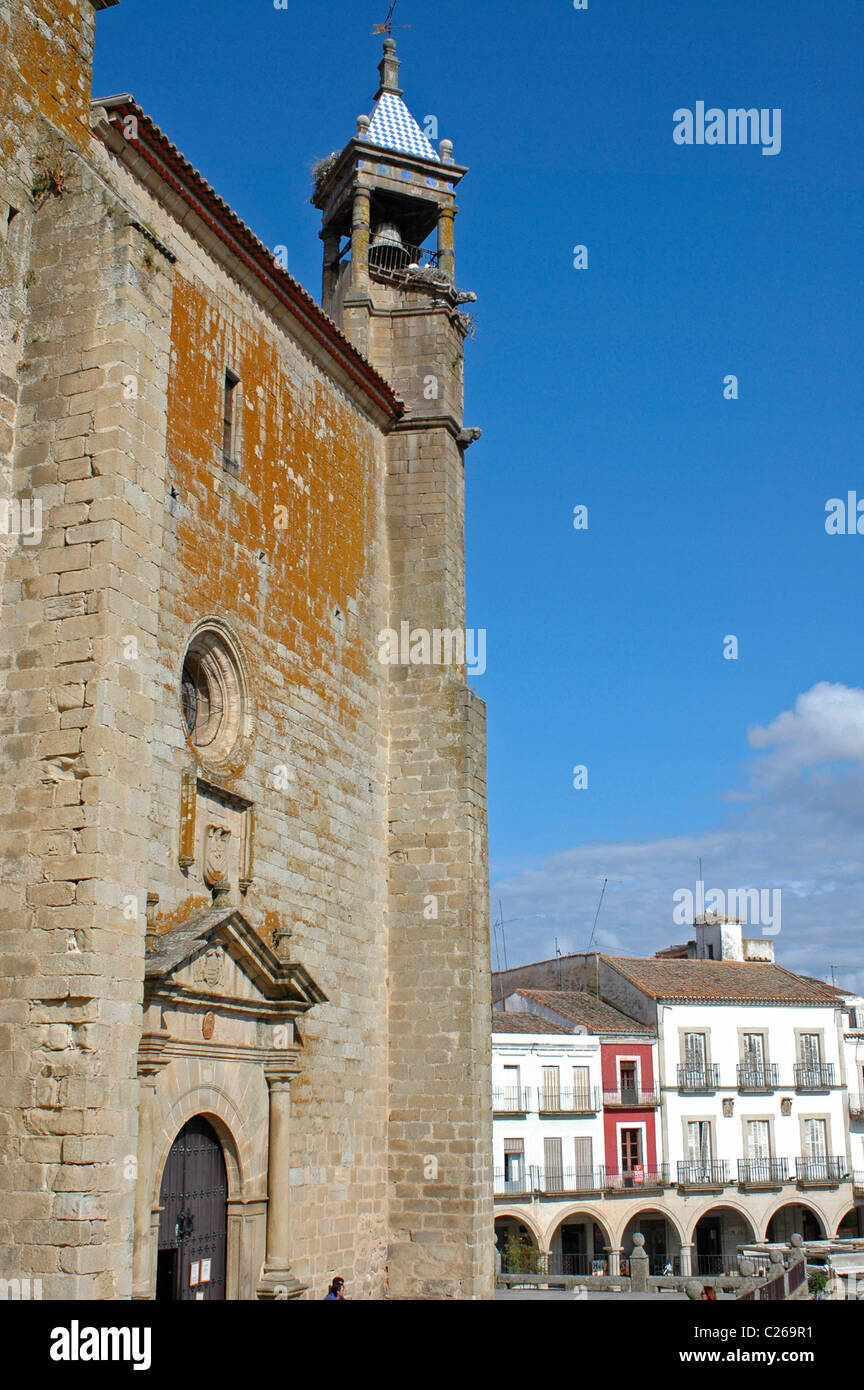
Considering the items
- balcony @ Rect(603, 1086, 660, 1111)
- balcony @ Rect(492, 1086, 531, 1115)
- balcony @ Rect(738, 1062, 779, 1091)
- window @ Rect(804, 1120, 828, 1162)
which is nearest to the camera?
balcony @ Rect(492, 1086, 531, 1115)

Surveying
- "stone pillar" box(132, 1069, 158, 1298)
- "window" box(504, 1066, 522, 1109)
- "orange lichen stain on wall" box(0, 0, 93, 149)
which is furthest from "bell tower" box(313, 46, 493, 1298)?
"window" box(504, 1066, 522, 1109)

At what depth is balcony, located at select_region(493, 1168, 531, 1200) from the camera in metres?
31.9

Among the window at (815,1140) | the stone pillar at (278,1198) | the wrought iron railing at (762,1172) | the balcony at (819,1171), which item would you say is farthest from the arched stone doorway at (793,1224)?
the stone pillar at (278,1198)

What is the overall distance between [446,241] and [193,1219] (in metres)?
12.0

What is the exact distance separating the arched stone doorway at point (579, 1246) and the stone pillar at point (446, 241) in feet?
79.9

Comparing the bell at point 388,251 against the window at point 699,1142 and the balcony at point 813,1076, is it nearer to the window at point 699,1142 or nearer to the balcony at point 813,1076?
the window at point 699,1142

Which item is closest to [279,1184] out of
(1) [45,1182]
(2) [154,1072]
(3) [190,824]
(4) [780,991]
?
(2) [154,1072]

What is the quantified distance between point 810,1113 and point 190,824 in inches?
1299

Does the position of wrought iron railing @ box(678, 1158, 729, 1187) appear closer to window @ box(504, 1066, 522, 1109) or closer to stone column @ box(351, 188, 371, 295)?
window @ box(504, 1066, 522, 1109)

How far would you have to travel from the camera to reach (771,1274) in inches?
792

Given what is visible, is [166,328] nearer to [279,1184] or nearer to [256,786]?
[256,786]

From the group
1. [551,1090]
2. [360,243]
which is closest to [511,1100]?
[551,1090]

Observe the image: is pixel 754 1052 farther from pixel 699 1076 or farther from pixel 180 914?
pixel 180 914

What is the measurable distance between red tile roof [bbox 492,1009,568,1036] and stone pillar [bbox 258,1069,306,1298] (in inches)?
878
